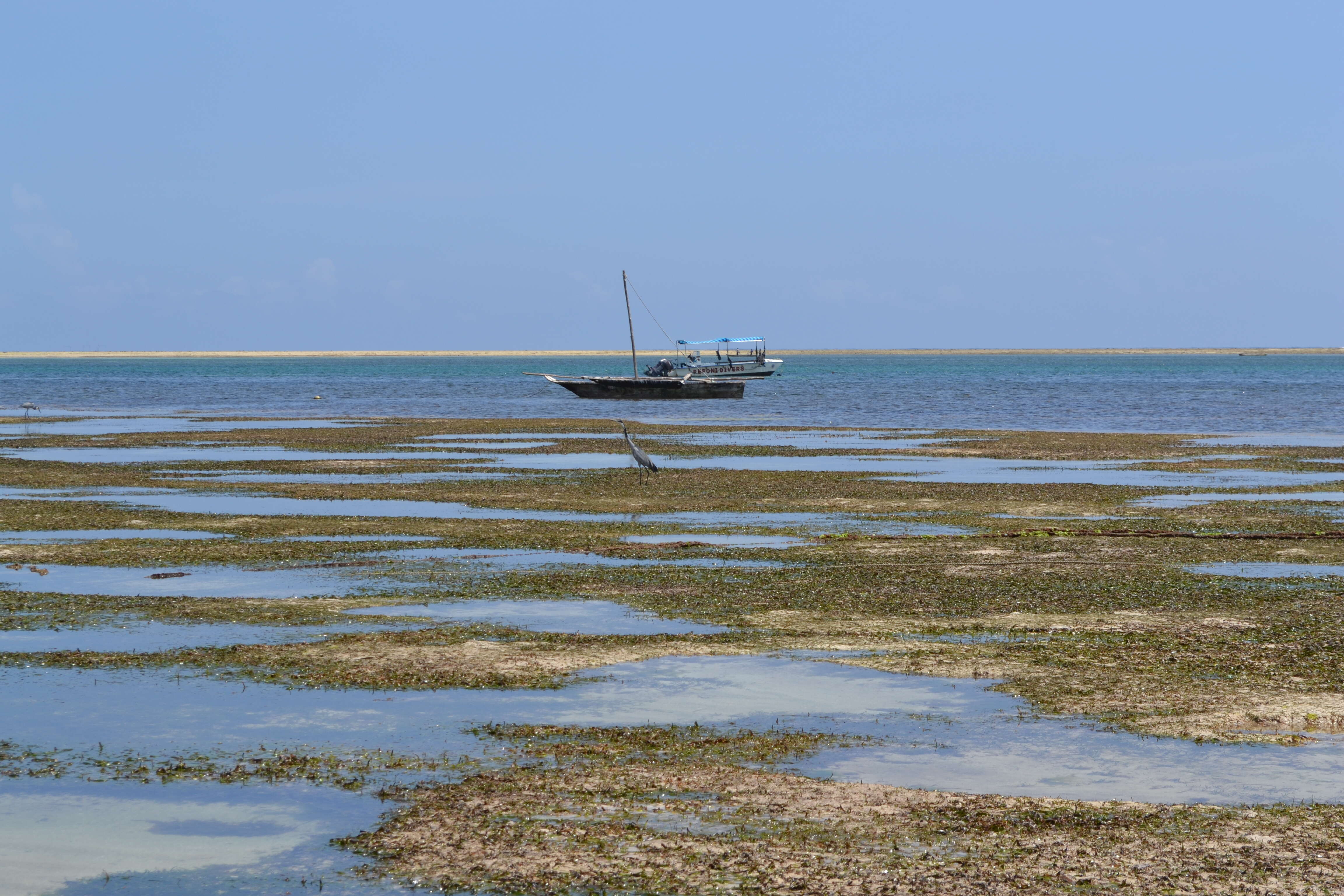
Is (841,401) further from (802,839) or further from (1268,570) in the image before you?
(802,839)

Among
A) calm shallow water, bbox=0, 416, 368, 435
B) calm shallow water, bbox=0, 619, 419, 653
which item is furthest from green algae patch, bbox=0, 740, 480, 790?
calm shallow water, bbox=0, 416, 368, 435

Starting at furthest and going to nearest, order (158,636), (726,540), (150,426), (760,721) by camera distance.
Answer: (150,426)
(726,540)
(158,636)
(760,721)

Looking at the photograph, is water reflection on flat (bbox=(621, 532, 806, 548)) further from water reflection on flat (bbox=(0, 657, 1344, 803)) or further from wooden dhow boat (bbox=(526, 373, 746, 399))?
wooden dhow boat (bbox=(526, 373, 746, 399))

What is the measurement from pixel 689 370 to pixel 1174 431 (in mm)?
41662

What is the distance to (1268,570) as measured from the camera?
19719mm

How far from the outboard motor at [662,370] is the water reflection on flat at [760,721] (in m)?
74.3

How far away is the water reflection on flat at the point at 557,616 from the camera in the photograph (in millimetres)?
15766

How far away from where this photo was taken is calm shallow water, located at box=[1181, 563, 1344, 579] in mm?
19172

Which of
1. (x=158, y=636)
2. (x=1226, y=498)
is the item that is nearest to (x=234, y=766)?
(x=158, y=636)

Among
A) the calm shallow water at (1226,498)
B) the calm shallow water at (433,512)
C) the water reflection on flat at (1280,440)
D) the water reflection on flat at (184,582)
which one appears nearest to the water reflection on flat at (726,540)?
the calm shallow water at (433,512)

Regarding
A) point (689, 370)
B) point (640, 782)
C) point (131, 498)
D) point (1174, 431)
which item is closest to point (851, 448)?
point (1174, 431)

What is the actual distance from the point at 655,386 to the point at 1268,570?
68.5 m

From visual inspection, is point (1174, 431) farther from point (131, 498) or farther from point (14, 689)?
point (14, 689)

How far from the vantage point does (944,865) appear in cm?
841
